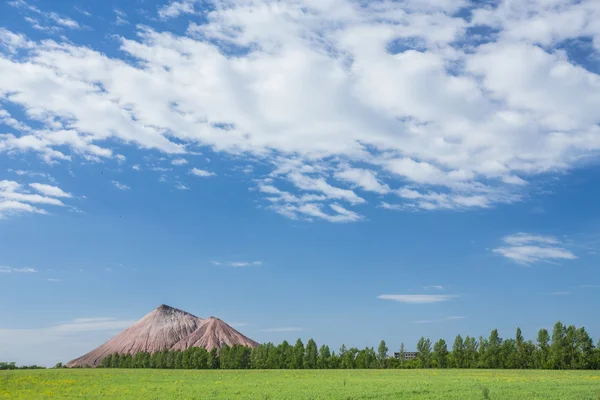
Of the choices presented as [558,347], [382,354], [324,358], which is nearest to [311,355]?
[324,358]

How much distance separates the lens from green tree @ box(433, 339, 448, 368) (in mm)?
160500

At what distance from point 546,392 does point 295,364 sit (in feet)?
428

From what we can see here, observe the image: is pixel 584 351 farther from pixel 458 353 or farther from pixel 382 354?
pixel 382 354

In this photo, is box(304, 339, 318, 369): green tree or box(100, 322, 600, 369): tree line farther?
box(304, 339, 318, 369): green tree

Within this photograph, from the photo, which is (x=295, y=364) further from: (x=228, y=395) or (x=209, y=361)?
(x=228, y=395)

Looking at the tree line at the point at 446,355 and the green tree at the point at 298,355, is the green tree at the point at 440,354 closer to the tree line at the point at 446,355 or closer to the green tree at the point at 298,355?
the tree line at the point at 446,355

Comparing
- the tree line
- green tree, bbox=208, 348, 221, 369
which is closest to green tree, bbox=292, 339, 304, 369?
the tree line

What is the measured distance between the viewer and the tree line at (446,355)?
140 meters

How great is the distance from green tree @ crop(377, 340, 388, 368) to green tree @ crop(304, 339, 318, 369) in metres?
20.5

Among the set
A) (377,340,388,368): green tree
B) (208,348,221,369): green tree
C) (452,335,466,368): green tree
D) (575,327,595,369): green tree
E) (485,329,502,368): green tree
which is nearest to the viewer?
(575,327,595,369): green tree

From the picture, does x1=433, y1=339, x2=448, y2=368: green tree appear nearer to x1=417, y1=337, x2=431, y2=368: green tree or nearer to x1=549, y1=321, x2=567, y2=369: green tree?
x1=417, y1=337, x2=431, y2=368: green tree

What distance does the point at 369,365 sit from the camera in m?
166

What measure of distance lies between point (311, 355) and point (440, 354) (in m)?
41.2

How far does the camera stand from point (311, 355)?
17312cm
